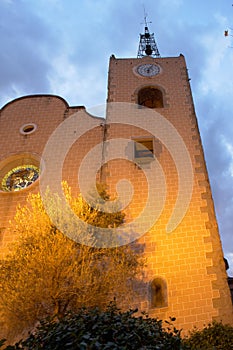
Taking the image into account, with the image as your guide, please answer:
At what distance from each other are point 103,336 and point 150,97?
48.0 ft

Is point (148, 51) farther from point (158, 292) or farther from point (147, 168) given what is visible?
point (158, 292)

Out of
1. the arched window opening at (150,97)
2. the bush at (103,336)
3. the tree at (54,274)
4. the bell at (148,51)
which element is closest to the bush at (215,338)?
the tree at (54,274)

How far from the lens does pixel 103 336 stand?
15.1 ft

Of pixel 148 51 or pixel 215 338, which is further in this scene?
pixel 148 51

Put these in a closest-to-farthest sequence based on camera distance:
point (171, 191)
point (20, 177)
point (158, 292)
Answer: point (158, 292) → point (171, 191) → point (20, 177)

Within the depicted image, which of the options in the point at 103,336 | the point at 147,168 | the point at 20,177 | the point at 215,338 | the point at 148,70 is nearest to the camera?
the point at 103,336

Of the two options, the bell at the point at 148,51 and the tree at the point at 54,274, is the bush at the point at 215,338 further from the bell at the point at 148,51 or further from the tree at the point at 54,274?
the bell at the point at 148,51

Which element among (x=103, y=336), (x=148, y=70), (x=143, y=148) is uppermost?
(x=148, y=70)

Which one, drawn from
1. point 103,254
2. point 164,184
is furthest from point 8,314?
point 164,184

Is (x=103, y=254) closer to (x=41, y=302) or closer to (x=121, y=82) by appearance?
(x=41, y=302)

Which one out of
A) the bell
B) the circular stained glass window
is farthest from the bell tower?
the bell

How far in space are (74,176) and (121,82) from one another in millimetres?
6327

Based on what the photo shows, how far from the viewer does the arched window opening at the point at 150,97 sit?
17.2 metres

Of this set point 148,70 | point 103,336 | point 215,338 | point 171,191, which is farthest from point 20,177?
point 103,336
